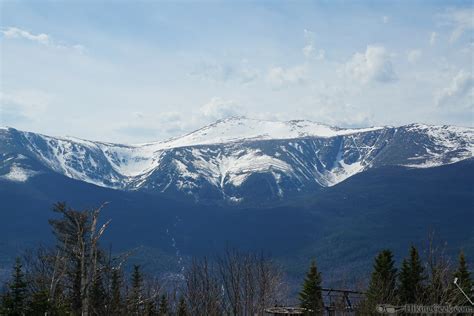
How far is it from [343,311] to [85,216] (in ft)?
92.5

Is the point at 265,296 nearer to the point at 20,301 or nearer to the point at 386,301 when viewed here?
the point at 386,301

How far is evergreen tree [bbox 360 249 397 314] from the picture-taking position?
51.7 metres

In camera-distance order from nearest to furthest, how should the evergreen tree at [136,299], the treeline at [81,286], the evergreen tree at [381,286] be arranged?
the treeline at [81,286] < the evergreen tree at [136,299] < the evergreen tree at [381,286]

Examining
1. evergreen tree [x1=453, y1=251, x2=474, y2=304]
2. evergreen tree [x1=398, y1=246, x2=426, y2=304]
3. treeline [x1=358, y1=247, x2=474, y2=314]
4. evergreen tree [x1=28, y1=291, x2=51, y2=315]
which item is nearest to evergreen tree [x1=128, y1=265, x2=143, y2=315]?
evergreen tree [x1=28, y1=291, x2=51, y2=315]

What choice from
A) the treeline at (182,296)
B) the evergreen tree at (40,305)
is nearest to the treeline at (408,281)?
the treeline at (182,296)

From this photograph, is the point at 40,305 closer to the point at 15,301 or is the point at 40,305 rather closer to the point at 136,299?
the point at 15,301

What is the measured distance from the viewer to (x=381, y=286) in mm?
57156

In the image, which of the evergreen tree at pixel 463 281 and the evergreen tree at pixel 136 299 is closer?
the evergreen tree at pixel 136 299

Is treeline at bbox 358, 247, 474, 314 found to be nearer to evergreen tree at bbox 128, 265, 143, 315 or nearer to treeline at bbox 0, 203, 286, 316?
treeline at bbox 0, 203, 286, 316

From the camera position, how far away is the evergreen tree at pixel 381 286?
2036 inches

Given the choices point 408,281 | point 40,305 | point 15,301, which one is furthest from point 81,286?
point 408,281

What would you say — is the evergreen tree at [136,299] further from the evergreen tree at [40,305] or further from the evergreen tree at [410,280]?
the evergreen tree at [410,280]

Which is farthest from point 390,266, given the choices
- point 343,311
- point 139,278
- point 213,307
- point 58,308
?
point 58,308

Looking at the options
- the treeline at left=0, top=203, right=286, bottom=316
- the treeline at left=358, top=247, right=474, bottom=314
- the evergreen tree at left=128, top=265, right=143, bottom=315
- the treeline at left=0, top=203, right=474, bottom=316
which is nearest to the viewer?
the treeline at left=0, top=203, right=286, bottom=316
